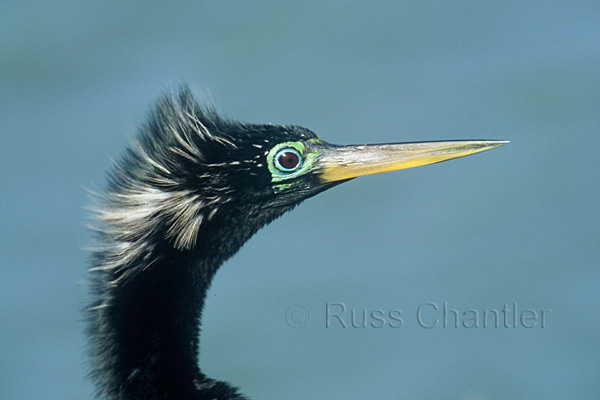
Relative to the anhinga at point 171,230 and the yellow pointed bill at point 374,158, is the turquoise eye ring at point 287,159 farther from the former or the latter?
the yellow pointed bill at point 374,158

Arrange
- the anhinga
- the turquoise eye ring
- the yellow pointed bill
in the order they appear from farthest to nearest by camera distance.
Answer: the yellow pointed bill → the turquoise eye ring → the anhinga

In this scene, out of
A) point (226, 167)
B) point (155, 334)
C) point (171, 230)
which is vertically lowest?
Result: point (155, 334)

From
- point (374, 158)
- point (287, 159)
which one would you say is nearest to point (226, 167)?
point (287, 159)

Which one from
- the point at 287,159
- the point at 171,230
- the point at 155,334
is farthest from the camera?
the point at 287,159

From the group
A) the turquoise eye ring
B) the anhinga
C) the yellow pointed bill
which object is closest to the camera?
the anhinga

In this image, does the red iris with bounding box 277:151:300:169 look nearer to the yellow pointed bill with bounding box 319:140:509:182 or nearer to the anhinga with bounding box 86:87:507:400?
the anhinga with bounding box 86:87:507:400

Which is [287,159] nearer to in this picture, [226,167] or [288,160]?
[288,160]

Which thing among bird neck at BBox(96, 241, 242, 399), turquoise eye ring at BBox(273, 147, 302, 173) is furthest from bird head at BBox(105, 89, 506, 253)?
bird neck at BBox(96, 241, 242, 399)
